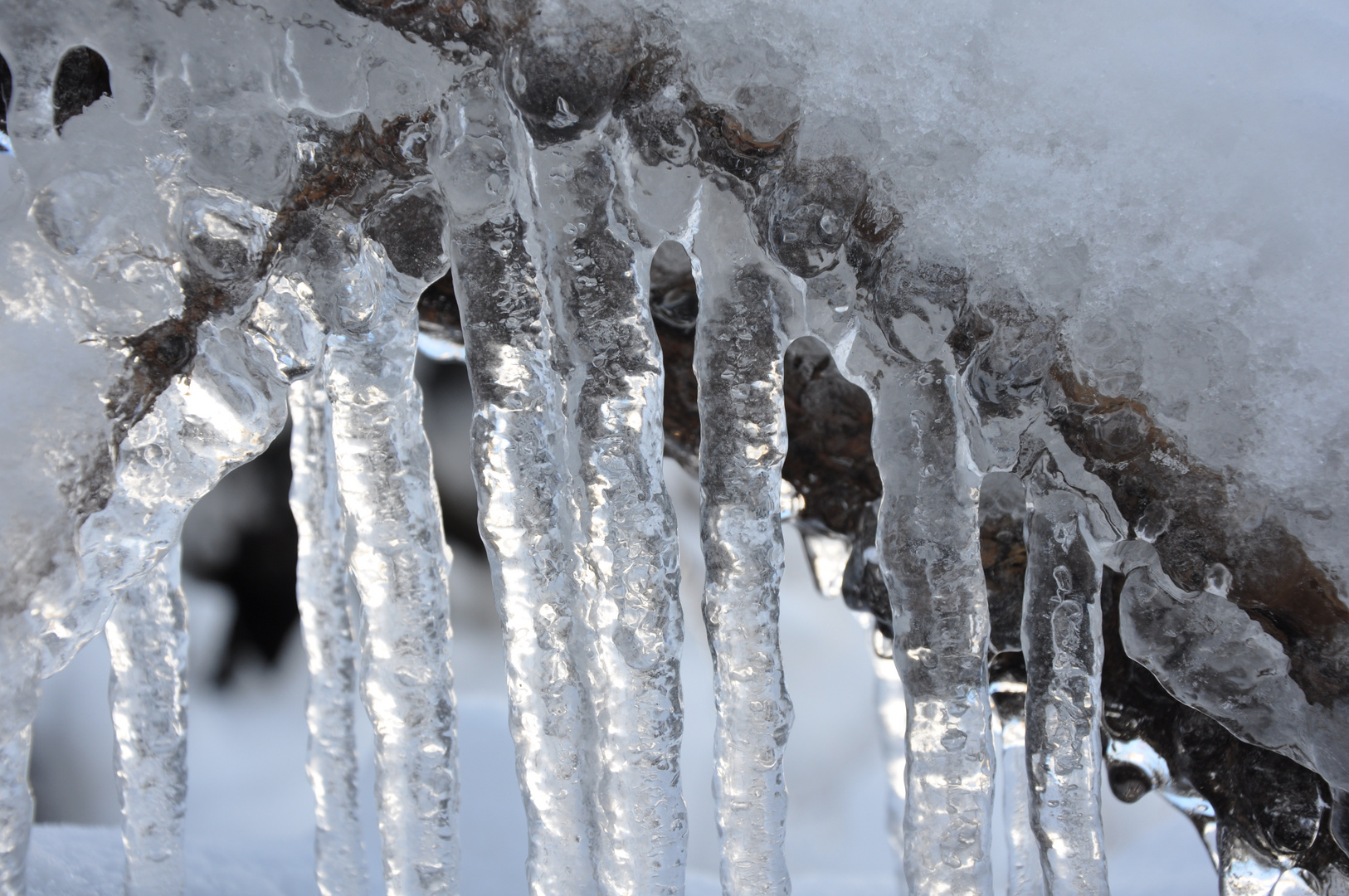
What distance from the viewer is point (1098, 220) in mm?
979

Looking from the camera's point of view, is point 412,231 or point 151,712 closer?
point 412,231

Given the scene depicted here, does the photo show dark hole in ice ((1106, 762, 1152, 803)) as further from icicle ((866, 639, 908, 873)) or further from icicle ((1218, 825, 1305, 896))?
icicle ((866, 639, 908, 873))

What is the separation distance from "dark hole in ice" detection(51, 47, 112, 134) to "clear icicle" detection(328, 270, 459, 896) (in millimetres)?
335

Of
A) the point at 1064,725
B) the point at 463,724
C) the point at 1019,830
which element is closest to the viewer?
the point at 1064,725

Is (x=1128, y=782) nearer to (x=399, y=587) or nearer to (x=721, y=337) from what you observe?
(x=721, y=337)

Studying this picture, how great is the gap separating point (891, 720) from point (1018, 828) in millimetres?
311

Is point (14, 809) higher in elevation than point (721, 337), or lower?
lower

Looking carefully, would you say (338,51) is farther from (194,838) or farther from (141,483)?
(194,838)

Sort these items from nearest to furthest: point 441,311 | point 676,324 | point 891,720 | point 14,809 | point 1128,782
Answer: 1. point 14,809
2. point 1128,782
3. point 676,324
4. point 441,311
5. point 891,720

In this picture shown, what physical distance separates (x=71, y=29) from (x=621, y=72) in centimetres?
54

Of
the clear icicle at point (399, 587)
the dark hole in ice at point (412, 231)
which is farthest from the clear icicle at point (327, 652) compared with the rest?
the dark hole in ice at point (412, 231)

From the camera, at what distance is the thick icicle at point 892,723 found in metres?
1.92

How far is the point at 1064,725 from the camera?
1204 mm

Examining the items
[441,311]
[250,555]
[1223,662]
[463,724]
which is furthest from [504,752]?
[250,555]
